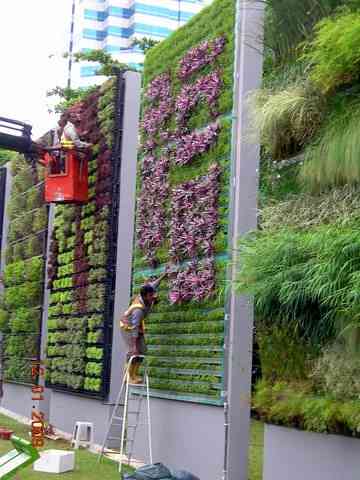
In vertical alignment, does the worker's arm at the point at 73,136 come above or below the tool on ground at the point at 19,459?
above

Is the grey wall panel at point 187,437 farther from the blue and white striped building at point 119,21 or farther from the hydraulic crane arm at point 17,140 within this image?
the blue and white striped building at point 119,21

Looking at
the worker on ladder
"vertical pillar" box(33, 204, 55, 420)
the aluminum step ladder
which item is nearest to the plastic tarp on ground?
the aluminum step ladder

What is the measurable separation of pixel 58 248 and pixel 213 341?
19.7 feet

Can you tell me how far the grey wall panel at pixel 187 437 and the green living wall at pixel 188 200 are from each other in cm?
17

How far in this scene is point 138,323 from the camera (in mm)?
9852

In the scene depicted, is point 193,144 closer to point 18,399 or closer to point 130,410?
point 130,410

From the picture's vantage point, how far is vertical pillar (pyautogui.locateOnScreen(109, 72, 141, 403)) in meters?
11.7

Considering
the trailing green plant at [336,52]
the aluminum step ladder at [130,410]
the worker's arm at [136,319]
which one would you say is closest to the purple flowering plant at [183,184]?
the worker's arm at [136,319]

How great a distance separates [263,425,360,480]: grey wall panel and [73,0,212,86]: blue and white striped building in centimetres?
6792

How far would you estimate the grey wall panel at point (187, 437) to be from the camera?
8.53 m

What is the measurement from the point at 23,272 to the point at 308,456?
9913mm

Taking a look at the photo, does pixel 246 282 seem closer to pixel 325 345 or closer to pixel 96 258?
pixel 325 345

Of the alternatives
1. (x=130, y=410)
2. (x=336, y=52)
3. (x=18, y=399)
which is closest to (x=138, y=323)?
(x=130, y=410)

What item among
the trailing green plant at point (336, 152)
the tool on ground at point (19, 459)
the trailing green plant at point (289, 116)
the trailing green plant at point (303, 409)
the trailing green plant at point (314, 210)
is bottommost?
the tool on ground at point (19, 459)
